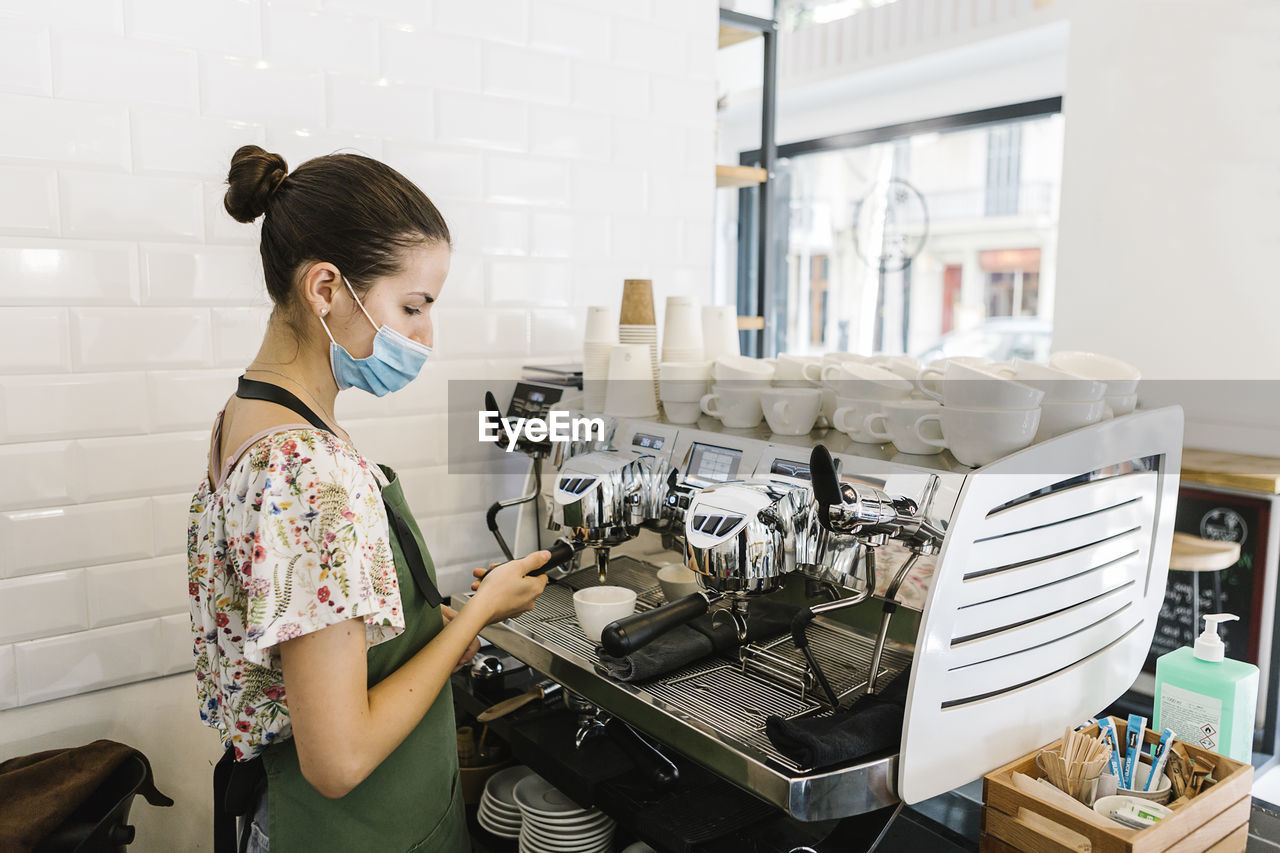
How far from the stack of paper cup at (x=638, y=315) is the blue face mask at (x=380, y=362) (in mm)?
769

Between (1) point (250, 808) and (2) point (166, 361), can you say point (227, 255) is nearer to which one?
(2) point (166, 361)

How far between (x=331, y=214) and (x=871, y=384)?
2.50 ft

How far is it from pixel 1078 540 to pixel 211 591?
40.8 inches

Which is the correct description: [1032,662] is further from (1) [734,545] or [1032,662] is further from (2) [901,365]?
(2) [901,365]

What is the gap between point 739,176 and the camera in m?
2.48

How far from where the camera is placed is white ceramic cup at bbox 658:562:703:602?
149 cm

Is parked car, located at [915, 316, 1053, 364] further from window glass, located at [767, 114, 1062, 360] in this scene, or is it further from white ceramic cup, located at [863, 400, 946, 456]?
white ceramic cup, located at [863, 400, 946, 456]

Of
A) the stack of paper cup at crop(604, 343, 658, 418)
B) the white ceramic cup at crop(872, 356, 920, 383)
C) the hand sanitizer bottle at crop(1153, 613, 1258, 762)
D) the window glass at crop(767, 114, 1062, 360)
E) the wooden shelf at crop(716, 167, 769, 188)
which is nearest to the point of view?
the hand sanitizer bottle at crop(1153, 613, 1258, 762)

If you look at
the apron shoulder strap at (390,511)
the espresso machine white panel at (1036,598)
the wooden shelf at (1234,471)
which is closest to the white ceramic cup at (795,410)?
the espresso machine white panel at (1036,598)

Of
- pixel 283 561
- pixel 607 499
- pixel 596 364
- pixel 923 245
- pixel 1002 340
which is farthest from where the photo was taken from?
pixel 923 245

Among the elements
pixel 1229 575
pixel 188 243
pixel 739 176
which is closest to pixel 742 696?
pixel 188 243

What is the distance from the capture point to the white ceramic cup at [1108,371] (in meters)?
1.25

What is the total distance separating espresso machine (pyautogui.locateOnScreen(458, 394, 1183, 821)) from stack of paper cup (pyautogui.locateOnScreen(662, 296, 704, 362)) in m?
0.33

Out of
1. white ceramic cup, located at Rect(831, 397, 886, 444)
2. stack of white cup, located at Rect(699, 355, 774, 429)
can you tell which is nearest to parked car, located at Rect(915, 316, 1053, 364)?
stack of white cup, located at Rect(699, 355, 774, 429)
